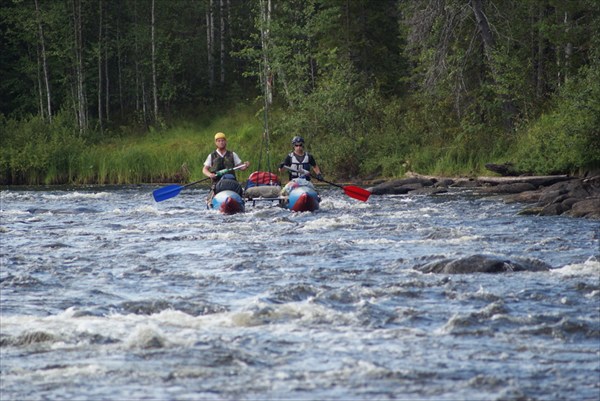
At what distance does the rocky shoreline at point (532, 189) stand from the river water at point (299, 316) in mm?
1537

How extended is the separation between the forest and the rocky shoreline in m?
0.71

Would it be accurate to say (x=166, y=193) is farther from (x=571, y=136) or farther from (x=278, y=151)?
(x=278, y=151)

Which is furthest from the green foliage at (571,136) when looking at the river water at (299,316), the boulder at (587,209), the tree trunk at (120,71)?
the tree trunk at (120,71)

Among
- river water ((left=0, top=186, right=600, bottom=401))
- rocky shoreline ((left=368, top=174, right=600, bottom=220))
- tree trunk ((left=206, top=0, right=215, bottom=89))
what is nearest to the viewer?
river water ((left=0, top=186, right=600, bottom=401))

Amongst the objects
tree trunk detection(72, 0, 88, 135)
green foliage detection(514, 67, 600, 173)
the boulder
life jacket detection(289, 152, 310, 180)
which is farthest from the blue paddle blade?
tree trunk detection(72, 0, 88, 135)

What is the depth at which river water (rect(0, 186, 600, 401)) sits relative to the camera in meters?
7.70

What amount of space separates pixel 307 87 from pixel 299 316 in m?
31.4

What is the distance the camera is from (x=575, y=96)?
79.6 feet

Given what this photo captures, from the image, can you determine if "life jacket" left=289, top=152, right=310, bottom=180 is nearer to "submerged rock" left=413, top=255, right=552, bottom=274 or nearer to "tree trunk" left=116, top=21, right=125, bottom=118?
"submerged rock" left=413, top=255, right=552, bottom=274

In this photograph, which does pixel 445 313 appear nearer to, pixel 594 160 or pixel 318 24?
pixel 594 160

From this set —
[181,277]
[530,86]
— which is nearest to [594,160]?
[530,86]

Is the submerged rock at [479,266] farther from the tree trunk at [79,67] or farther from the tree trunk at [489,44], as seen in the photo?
the tree trunk at [79,67]

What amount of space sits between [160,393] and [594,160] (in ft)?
60.6

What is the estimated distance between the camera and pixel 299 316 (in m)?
9.90
